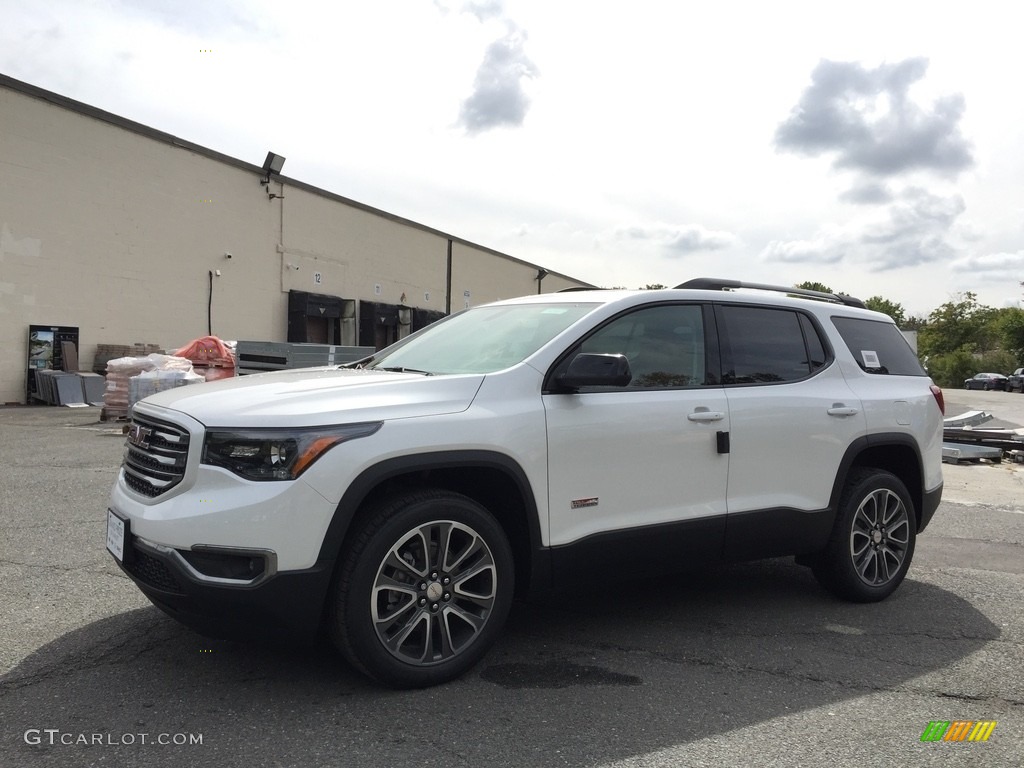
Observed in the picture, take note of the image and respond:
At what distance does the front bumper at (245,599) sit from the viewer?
316cm

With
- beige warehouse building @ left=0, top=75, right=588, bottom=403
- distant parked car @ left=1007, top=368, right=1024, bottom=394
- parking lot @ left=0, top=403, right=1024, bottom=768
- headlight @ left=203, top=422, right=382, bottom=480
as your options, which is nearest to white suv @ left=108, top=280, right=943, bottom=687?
headlight @ left=203, top=422, right=382, bottom=480

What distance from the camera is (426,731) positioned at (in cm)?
312

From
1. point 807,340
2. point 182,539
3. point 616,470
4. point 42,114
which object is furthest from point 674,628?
point 42,114

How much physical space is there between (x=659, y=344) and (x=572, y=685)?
1.73m

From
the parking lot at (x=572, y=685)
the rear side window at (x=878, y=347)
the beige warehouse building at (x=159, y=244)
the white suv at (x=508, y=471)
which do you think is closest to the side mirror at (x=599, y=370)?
the white suv at (x=508, y=471)

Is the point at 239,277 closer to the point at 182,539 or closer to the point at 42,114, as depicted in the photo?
the point at 42,114

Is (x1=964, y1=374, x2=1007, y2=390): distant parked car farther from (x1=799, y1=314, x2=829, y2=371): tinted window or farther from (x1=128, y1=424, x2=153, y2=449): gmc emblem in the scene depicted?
(x1=128, y1=424, x2=153, y2=449): gmc emblem

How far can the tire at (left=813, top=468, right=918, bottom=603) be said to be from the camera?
4.90 metres

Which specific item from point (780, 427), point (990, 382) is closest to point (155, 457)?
point (780, 427)

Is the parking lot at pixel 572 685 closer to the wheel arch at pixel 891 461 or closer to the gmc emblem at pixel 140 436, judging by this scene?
the wheel arch at pixel 891 461

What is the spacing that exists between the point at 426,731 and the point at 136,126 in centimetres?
1972

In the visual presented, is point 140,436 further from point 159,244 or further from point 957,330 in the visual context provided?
point 957,330

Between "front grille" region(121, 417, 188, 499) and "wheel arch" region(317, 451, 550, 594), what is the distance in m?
0.66

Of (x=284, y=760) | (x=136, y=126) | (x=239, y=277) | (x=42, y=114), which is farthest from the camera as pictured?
(x=239, y=277)
